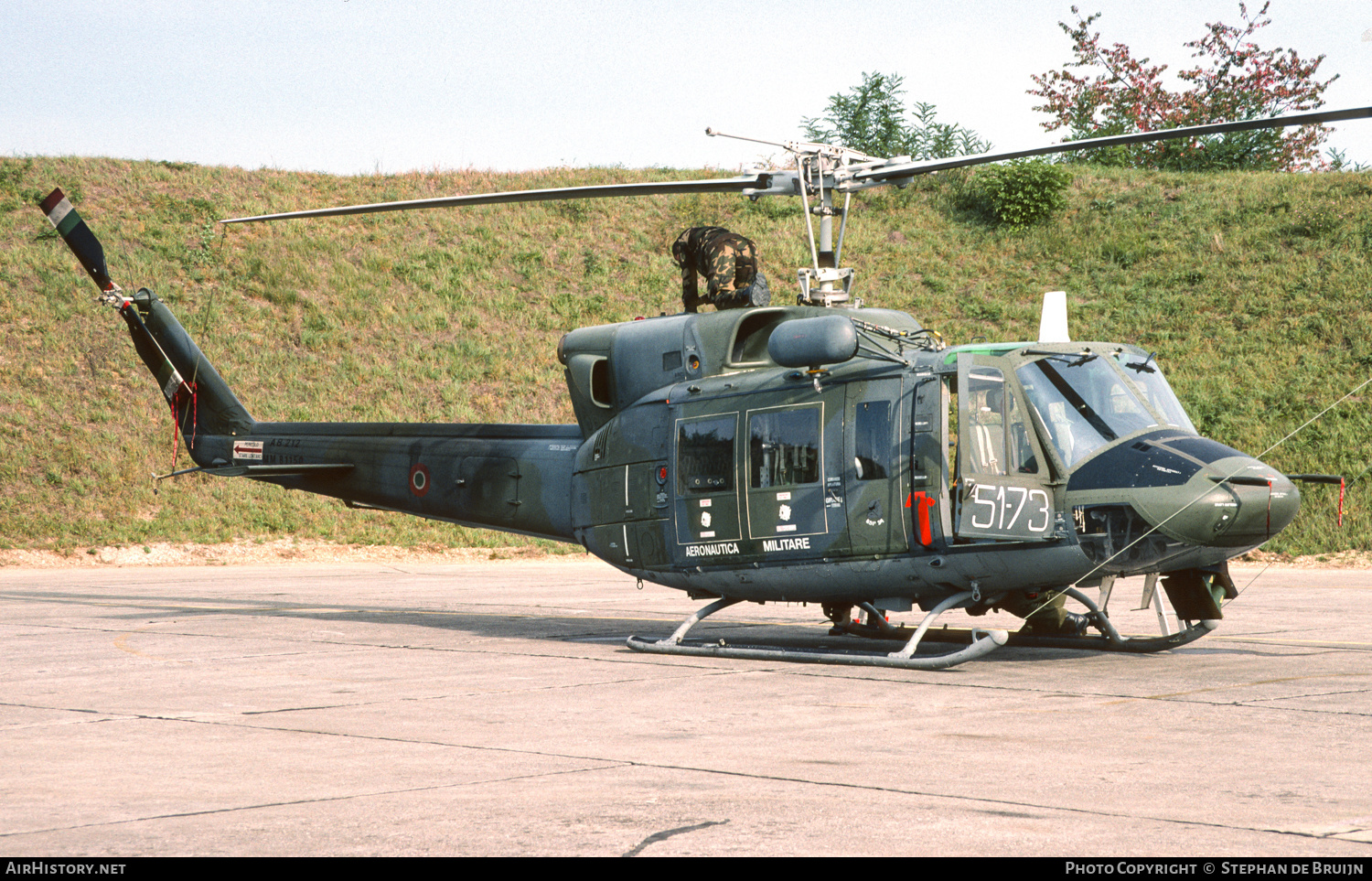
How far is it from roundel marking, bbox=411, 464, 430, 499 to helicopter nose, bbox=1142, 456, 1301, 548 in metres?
7.84

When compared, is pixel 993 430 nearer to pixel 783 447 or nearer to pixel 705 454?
pixel 783 447

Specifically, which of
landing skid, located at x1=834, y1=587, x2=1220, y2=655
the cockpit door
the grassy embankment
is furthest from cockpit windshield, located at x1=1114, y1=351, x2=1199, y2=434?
the grassy embankment

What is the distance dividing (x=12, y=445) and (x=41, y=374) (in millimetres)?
2937

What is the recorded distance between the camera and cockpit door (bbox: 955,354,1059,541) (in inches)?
368

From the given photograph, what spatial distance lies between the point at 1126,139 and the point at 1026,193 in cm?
3428

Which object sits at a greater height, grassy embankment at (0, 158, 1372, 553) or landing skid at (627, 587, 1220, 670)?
grassy embankment at (0, 158, 1372, 553)

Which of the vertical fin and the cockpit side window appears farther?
the vertical fin

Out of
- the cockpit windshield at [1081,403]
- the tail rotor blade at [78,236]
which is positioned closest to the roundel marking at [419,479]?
the tail rotor blade at [78,236]

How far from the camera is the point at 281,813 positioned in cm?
523

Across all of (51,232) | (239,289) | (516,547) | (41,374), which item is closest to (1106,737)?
(516,547)

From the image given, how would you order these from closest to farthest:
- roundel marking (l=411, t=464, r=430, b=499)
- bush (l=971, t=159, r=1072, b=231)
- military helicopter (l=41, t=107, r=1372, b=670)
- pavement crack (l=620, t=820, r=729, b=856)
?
pavement crack (l=620, t=820, r=729, b=856), military helicopter (l=41, t=107, r=1372, b=670), roundel marking (l=411, t=464, r=430, b=499), bush (l=971, t=159, r=1072, b=231)

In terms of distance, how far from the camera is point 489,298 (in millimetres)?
39281

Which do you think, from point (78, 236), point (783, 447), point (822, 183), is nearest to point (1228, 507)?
point (783, 447)

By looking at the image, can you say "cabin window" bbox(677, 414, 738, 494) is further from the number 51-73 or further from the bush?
the bush
